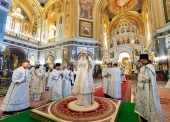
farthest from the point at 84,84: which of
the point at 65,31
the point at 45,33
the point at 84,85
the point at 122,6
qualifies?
the point at 122,6

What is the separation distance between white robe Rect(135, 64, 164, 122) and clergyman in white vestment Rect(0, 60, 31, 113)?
322cm

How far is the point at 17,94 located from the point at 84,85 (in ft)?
6.58

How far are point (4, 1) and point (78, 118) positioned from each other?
862cm

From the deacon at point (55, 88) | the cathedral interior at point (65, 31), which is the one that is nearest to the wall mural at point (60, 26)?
the cathedral interior at point (65, 31)

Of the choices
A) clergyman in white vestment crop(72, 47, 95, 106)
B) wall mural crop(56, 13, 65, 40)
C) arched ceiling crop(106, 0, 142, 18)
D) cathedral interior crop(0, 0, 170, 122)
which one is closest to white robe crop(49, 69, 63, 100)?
clergyman in white vestment crop(72, 47, 95, 106)

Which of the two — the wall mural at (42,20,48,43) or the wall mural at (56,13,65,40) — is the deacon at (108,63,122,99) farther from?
the wall mural at (42,20,48,43)

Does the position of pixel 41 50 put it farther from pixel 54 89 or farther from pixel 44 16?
pixel 54 89

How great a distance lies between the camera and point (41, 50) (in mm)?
16578

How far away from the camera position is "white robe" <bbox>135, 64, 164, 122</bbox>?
206 centimetres

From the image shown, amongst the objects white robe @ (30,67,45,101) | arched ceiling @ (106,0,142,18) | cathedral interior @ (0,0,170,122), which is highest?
arched ceiling @ (106,0,142,18)

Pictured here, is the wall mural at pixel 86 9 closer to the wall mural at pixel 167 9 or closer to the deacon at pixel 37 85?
the wall mural at pixel 167 9

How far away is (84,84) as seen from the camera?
2.93 meters

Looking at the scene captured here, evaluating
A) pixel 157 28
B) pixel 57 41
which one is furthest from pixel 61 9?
pixel 157 28

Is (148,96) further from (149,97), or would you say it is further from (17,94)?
(17,94)
